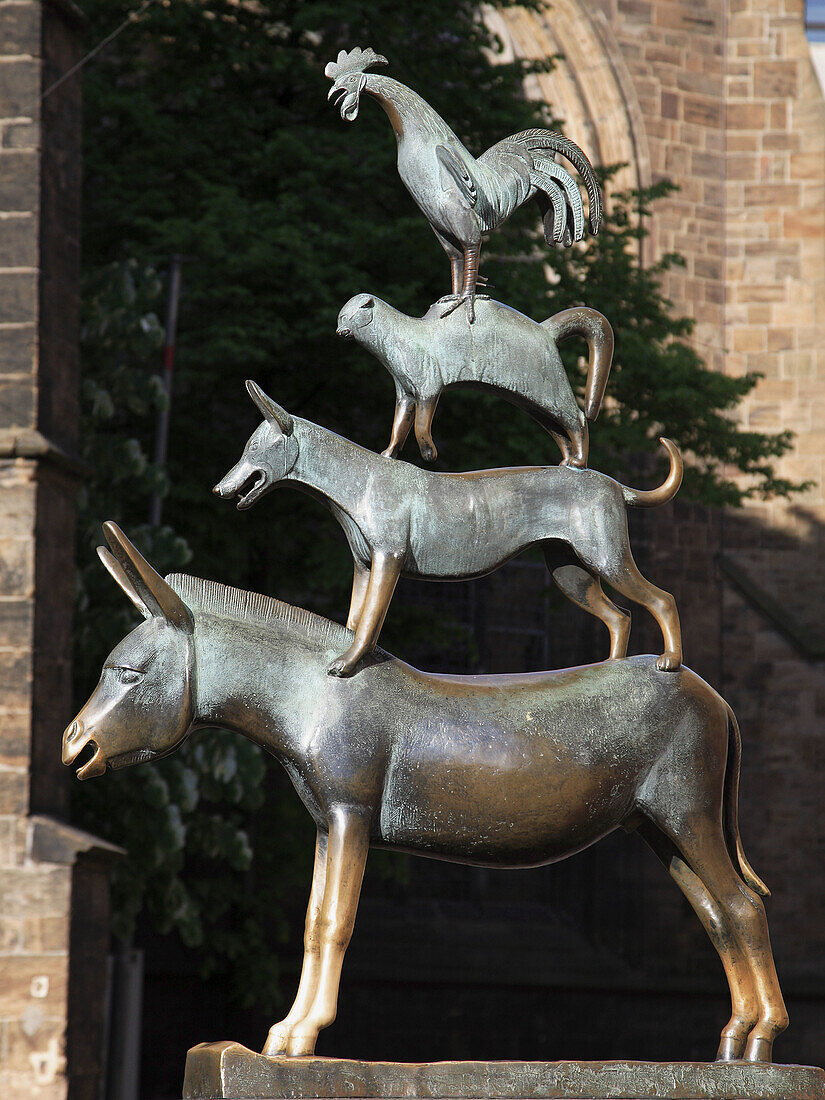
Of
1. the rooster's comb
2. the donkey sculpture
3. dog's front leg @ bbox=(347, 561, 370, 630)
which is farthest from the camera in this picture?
the rooster's comb

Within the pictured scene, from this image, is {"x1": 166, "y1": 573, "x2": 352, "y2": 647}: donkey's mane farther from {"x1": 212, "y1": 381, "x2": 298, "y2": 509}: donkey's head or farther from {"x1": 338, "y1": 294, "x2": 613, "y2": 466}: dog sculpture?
{"x1": 338, "y1": 294, "x2": 613, "y2": 466}: dog sculpture

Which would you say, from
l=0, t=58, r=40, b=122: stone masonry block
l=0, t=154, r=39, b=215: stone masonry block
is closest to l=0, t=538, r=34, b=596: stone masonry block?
l=0, t=154, r=39, b=215: stone masonry block

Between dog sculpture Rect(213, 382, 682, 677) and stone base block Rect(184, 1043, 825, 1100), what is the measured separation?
753mm

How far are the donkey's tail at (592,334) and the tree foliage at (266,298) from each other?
7.23 meters

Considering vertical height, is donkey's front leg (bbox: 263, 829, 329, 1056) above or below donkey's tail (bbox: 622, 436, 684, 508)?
below

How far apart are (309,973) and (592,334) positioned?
153cm

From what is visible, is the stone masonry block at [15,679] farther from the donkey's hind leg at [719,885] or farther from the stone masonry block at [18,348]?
the donkey's hind leg at [719,885]

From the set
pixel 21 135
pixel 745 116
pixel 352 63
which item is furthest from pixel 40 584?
pixel 745 116

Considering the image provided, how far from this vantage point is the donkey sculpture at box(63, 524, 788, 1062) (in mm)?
3006

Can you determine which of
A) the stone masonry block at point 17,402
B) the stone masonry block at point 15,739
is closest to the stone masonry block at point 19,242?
the stone masonry block at point 17,402

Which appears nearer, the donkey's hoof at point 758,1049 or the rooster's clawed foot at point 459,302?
the donkey's hoof at point 758,1049

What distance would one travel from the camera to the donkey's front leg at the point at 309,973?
9.28 feet

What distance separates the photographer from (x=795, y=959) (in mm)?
15984

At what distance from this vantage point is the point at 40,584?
9.16 meters
